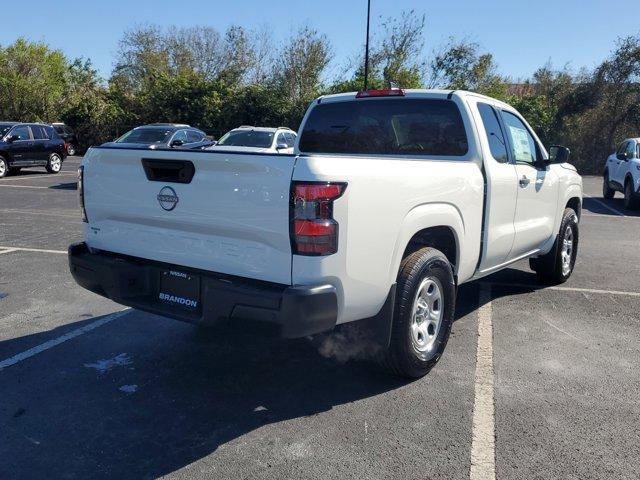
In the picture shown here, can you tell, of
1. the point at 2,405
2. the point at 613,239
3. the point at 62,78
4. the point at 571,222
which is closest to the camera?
the point at 2,405

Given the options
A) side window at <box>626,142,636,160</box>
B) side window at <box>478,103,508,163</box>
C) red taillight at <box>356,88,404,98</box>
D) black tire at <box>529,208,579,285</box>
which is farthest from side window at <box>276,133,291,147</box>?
side window at <box>478,103,508,163</box>

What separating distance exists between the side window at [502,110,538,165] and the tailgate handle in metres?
3.08

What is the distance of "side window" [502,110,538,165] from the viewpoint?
5379 mm

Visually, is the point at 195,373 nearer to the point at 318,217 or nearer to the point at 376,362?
the point at 376,362

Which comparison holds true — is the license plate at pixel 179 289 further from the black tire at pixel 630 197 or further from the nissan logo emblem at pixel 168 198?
the black tire at pixel 630 197

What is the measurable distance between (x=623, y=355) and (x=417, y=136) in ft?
7.73

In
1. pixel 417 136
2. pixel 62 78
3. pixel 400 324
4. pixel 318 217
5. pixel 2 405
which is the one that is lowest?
pixel 2 405

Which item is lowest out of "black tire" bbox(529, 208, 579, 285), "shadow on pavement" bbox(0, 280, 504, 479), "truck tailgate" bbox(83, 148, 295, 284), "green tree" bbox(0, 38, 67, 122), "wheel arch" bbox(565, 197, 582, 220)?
"shadow on pavement" bbox(0, 280, 504, 479)

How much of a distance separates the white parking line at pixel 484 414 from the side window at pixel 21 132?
18402 millimetres

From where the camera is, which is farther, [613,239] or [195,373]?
[613,239]

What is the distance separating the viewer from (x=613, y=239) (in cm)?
1003

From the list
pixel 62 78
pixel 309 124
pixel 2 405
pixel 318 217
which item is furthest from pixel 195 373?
pixel 62 78

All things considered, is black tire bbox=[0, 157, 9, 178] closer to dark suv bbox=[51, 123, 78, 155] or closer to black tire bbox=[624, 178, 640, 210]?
dark suv bbox=[51, 123, 78, 155]

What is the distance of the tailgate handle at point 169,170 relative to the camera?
138 inches
